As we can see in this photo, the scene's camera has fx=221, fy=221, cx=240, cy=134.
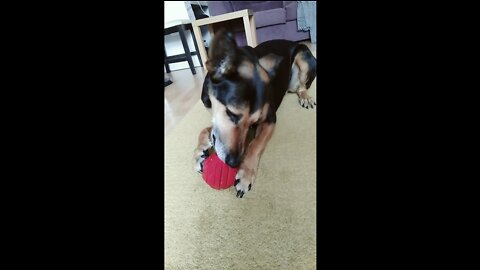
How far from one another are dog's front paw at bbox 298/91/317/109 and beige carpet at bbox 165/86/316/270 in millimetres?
29

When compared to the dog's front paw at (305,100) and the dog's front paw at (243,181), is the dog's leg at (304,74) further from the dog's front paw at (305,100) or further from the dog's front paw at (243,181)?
the dog's front paw at (243,181)

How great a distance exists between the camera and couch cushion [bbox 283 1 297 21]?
0.68 m

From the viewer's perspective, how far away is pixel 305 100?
643 mm

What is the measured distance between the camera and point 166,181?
0.53 m

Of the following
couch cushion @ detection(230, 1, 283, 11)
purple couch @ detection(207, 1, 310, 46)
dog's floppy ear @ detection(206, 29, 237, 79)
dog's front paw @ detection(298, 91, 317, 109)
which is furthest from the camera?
couch cushion @ detection(230, 1, 283, 11)

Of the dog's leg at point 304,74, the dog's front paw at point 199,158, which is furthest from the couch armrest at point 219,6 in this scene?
the dog's front paw at point 199,158

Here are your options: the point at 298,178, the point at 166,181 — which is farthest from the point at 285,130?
the point at 166,181

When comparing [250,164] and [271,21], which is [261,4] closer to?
[271,21]

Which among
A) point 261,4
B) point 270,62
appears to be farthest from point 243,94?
point 261,4

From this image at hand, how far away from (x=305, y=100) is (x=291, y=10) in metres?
0.30

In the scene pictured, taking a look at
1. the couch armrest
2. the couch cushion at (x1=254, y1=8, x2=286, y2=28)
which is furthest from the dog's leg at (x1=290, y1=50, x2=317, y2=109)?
the couch armrest

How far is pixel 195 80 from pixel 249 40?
16 cm

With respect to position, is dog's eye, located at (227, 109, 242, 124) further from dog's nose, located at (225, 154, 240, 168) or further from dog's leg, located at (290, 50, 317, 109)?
→ dog's leg, located at (290, 50, 317, 109)
